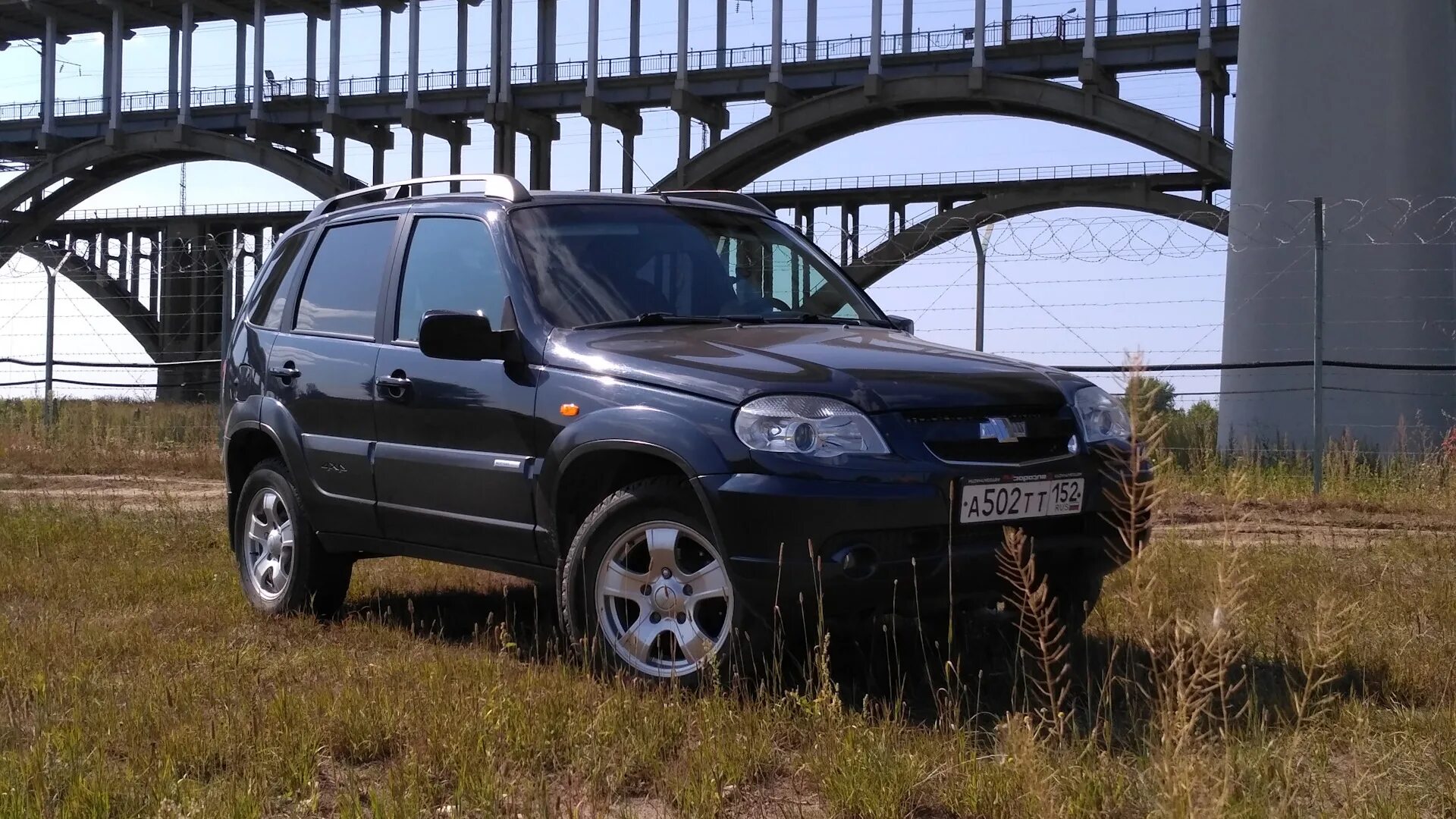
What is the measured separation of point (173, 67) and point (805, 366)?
64.0 metres

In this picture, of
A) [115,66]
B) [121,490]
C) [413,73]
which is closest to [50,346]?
[121,490]

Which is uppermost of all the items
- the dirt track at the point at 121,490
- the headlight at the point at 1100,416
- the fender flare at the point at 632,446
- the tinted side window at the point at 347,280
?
the tinted side window at the point at 347,280

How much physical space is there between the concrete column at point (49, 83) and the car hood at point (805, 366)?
6348 centimetres

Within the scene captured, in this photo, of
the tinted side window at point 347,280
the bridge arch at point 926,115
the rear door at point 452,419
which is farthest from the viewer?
the bridge arch at point 926,115

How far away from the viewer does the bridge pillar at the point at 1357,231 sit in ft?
43.9

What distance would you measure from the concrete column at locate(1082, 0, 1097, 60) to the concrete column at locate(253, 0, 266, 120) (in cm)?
3083

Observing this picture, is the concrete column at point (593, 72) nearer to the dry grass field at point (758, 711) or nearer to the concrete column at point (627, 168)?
the concrete column at point (627, 168)

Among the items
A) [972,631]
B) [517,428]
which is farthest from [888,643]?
[517,428]

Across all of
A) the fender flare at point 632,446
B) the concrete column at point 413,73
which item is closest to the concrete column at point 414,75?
the concrete column at point 413,73

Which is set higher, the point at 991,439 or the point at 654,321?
the point at 654,321

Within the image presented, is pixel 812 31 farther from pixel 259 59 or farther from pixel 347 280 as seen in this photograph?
pixel 347 280

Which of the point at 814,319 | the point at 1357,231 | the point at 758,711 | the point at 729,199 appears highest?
the point at 1357,231

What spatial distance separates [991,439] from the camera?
415 cm

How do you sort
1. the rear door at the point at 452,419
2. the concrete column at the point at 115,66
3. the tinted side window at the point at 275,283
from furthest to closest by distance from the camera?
the concrete column at the point at 115,66, the tinted side window at the point at 275,283, the rear door at the point at 452,419
